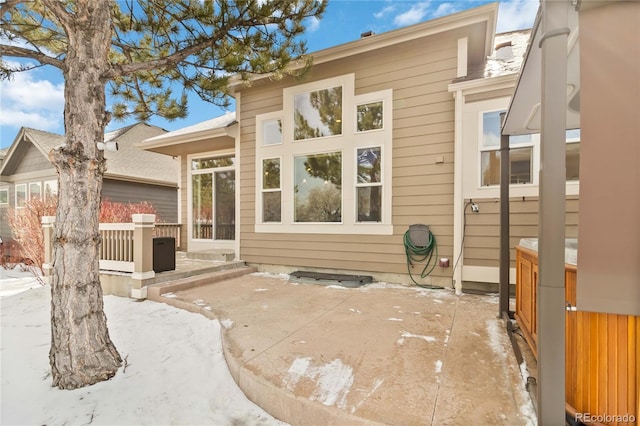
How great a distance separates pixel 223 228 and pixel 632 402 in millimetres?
6992

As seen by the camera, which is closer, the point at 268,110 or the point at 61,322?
the point at 61,322

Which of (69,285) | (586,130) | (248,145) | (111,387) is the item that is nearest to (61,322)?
(69,285)

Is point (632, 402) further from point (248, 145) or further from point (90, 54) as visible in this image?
point (248, 145)

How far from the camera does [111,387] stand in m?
2.25

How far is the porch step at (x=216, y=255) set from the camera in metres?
6.42

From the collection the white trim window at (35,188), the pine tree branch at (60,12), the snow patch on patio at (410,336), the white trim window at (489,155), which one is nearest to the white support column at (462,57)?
the white trim window at (489,155)

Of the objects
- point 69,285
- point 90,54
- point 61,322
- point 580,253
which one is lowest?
point 61,322

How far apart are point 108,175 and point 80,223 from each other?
29.7 ft

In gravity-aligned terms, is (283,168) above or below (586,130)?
above

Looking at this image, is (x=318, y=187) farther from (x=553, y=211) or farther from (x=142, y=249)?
(x=553, y=211)

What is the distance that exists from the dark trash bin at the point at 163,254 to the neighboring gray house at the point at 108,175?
21.6 ft

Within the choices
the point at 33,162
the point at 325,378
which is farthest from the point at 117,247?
the point at 33,162

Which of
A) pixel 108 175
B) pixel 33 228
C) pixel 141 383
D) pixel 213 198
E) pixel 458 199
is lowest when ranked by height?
pixel 141 383

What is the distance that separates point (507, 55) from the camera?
5152mm
